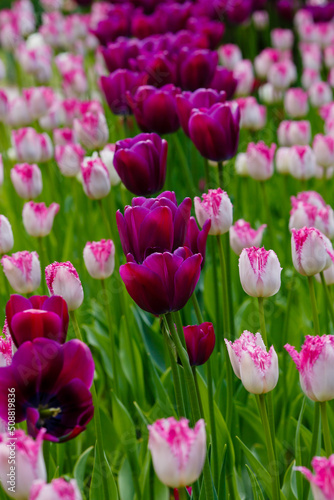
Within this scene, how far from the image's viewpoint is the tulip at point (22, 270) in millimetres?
1310

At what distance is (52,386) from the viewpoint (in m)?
0.82

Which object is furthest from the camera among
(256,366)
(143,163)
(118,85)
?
(118,85)

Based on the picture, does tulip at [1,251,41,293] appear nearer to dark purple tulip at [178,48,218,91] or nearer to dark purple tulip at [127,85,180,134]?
dark purple tulip at [127,85,180,134]

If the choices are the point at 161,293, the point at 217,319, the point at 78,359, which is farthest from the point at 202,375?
the point at 78,359

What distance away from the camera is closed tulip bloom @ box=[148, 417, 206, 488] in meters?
0.72

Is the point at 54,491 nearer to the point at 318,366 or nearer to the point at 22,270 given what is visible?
the point at 318,366

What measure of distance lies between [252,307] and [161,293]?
885 mm

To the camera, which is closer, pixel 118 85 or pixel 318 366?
pixel 318 366

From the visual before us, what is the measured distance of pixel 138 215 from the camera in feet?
3.42

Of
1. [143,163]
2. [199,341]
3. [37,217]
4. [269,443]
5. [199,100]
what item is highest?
[199,100]

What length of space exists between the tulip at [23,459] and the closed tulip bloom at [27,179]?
1.23 m

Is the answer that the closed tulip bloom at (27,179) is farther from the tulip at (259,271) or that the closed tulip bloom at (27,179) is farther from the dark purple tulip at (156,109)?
the tulip at (259,271)

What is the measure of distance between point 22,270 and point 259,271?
454mm

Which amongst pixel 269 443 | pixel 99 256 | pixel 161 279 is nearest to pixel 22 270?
pixel 99 256
